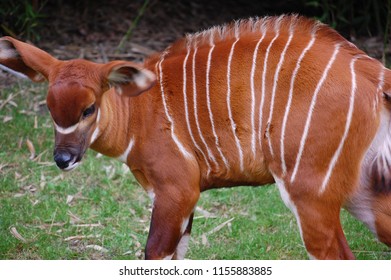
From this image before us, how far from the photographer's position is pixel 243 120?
4.50m

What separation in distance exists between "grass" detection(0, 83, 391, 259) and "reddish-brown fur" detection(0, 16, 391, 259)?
95 centimetres

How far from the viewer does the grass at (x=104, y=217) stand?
568 centimetres

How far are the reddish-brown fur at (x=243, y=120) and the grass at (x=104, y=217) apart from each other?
3.11 ft

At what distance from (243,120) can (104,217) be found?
6.74 ft

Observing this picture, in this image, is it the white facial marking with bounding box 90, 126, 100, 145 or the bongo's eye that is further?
the white facial marking with bounding box 90, 126, 100, 145

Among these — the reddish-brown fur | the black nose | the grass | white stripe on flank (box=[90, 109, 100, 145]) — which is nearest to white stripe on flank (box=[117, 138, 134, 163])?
the reddish-brown fur

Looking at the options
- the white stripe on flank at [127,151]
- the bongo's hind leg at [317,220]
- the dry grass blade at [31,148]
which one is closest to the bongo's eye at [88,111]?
the white stripe on flank at [127,151]

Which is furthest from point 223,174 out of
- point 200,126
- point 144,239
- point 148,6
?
point 148,6

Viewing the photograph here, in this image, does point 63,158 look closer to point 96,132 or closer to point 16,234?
point 96,132

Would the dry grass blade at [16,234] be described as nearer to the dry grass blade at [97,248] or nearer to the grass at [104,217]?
the grass at [104,217]

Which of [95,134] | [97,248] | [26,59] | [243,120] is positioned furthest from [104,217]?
[243,120]

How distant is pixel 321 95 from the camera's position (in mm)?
4324

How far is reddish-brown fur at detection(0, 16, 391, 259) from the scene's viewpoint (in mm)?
4285

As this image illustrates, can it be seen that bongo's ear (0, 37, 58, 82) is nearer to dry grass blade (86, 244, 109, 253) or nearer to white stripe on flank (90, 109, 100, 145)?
white stripe on flank (90, 109, 100, 145)
